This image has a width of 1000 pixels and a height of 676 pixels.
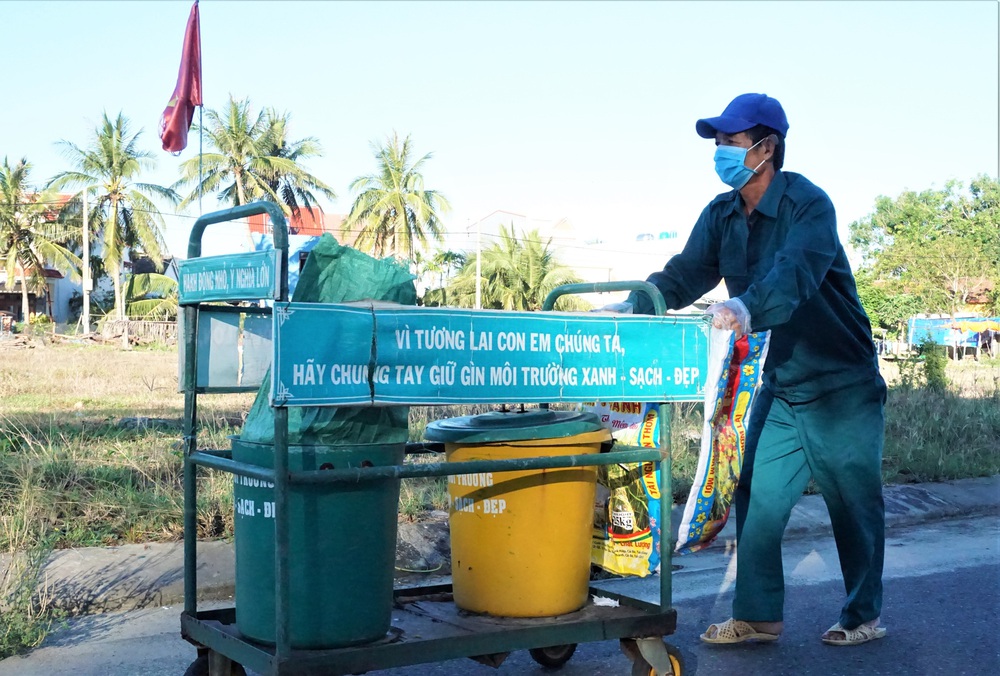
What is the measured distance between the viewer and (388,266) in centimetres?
326

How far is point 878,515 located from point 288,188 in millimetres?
45100

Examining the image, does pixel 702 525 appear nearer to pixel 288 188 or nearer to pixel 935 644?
pixel 935 644

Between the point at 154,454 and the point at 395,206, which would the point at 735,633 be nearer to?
the point at 154,454

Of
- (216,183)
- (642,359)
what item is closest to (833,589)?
(642,359)

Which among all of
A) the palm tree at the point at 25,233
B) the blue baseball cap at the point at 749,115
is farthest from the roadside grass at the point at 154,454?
the palm tree at the point at 25,233

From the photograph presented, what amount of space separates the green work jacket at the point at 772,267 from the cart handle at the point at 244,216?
63.3 inches

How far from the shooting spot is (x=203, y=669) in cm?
329

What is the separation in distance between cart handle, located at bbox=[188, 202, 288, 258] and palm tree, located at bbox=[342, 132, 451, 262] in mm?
42162

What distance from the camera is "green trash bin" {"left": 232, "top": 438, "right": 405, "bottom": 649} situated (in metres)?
2.98

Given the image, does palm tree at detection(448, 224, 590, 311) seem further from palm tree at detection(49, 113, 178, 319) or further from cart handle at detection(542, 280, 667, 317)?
cart handle at detection(542, 280, 667, 317)

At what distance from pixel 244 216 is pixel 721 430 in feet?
5.94

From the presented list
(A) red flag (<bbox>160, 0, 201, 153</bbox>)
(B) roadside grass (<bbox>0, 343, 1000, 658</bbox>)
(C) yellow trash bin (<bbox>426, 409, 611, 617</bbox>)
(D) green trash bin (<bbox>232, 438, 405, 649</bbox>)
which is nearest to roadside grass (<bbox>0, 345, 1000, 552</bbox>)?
(B) roadside grass (<bbox>0, 343, 1000, 658</bbox>)

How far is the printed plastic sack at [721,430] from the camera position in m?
3.51

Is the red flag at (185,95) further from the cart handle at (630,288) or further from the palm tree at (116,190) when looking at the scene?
the palm tree at (116,190)
